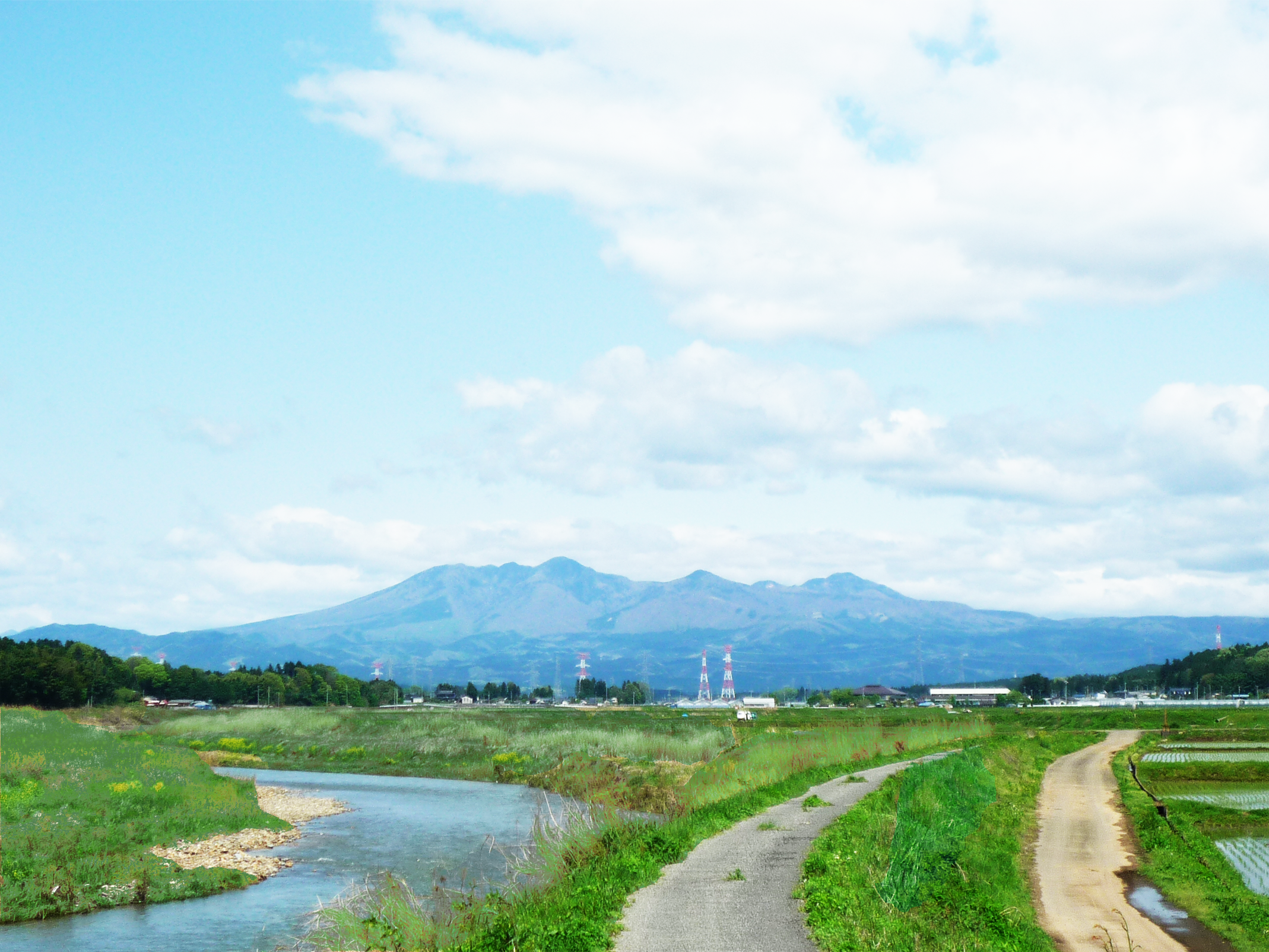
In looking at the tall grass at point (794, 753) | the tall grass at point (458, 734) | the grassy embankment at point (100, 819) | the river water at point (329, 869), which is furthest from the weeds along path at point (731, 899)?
the tall grass at point (458, 734)

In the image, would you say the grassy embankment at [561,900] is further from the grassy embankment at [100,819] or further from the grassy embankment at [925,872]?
the grassy embankment at [100,819]

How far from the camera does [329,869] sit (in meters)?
37.4

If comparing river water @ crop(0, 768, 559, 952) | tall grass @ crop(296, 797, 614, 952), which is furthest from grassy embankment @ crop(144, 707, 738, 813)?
tall grass @ crop(296, 797, 614, 952)

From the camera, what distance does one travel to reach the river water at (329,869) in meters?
27.2

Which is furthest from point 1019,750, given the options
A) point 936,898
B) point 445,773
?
point 936,898

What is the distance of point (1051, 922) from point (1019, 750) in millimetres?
44709

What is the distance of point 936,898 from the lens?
75.5 ft

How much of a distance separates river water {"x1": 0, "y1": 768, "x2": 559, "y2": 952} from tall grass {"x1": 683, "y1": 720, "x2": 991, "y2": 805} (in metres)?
8.50

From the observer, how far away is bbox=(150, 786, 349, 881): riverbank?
36.1 metres

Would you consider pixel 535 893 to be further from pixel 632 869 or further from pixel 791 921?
pixel 791 921

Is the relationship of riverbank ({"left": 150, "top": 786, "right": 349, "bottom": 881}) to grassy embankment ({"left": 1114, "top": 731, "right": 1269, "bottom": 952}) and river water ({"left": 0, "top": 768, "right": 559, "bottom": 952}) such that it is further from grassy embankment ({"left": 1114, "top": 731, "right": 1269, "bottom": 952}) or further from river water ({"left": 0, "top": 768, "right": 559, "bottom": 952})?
grassy embankment ({"left": 1114, "top": 731, "right": 1269, "bottom": 952})

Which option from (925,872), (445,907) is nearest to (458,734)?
(445,907)

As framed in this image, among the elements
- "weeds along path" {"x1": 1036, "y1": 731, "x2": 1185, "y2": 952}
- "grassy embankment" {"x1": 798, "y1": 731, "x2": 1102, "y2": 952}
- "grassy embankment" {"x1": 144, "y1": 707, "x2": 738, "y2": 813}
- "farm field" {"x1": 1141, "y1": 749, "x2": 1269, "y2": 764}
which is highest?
"grassy embankment" {"x1": 798, "y1": 731, "x2": 1102, "y2": 952}

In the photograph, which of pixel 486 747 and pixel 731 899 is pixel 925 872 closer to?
pixel 731 899
